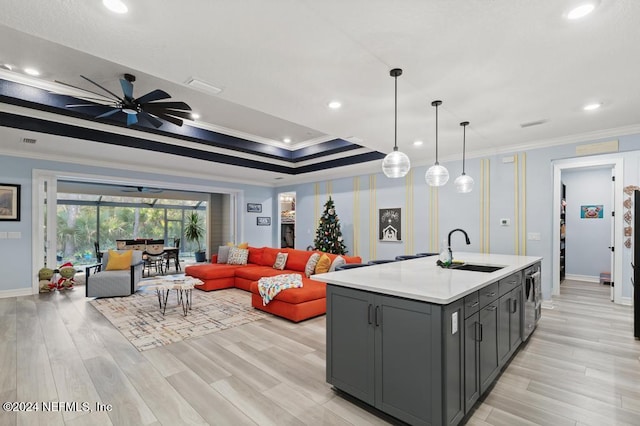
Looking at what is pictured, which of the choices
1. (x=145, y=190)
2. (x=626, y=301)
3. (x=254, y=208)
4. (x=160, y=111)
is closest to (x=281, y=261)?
(x=160, y=111)

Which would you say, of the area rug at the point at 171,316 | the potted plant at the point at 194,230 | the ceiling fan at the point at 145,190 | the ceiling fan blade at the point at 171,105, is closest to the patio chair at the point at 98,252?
the ceiling fan at the point at 145,190

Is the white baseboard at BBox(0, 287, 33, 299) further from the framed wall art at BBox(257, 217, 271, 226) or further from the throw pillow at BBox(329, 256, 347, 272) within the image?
the throw pillow at BBox(329, 256, 347, 272)

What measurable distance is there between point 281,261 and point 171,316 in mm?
2205

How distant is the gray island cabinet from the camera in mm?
1820

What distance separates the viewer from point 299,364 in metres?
2.90

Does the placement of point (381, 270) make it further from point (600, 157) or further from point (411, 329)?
point (600, 157)

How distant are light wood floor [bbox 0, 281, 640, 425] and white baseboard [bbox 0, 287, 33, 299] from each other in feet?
6.92

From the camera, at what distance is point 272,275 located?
5.41 metres

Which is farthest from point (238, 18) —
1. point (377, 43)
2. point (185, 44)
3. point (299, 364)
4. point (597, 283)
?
point (597, 283)

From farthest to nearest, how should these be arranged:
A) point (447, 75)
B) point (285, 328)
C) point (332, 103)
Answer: point (285, 328)
point (332, 103)
point (447, 75)

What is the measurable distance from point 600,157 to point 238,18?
5.72 meters

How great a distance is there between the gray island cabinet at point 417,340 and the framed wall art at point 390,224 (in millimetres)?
4233

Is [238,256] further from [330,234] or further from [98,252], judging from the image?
[98,252]

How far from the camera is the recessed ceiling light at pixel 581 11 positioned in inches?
76.2
